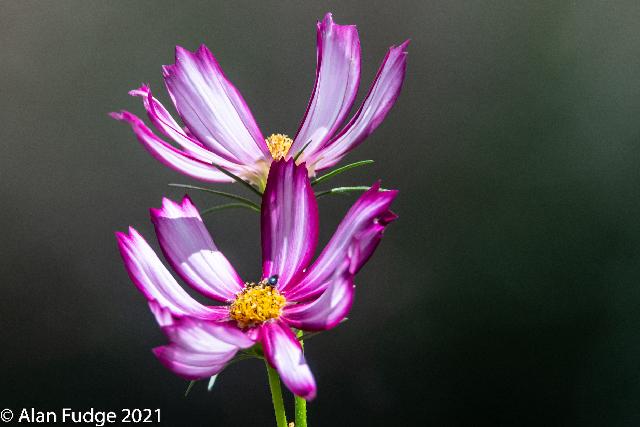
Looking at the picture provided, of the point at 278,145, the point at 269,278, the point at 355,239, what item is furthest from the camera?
the point at 278,145

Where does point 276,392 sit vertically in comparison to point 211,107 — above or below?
below

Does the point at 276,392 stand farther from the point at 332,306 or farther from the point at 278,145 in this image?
the point at 278,145

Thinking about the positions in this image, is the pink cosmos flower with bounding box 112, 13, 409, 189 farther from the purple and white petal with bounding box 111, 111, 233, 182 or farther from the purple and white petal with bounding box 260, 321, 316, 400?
the purple and white petal with bounding box 260, 321, 316, 400

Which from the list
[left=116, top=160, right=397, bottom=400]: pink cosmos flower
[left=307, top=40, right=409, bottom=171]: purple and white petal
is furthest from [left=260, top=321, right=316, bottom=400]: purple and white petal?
[left=307, top=40, right=409, bottom=171]: purple and white petal

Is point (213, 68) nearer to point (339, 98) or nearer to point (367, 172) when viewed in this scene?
point (339, 98)

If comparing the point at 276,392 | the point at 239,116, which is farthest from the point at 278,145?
the point at 276,392

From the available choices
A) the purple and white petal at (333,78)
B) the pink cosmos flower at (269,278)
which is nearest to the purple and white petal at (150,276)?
the pink cosmos flower at (269,278)
